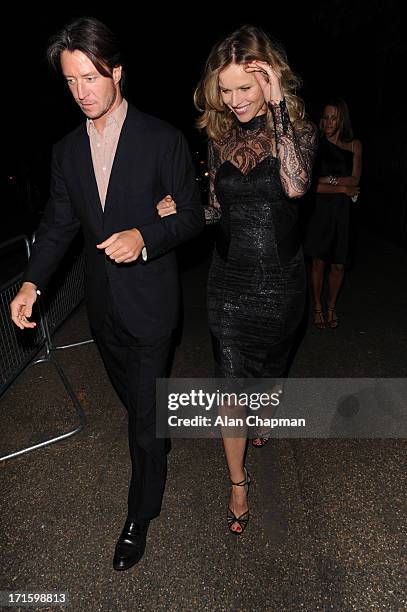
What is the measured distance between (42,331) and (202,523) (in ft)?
9.17

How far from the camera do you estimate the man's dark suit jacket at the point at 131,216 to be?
2.26m

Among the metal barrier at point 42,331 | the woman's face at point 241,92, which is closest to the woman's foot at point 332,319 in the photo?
the metal barrier at point 42,331

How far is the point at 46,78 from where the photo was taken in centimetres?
1761

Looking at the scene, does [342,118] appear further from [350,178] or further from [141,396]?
[141,396]

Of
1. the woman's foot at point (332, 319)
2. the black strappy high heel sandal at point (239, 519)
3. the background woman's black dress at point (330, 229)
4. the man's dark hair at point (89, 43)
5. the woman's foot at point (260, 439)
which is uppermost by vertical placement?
the man's dark hair at point (89, 43)

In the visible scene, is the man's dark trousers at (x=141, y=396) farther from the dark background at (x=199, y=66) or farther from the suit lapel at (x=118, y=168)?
the dark background at (x=199, y=66)

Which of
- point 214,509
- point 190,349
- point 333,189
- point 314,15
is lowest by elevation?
point 190,349

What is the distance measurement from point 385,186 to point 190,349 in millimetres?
7333

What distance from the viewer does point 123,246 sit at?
6.57ft

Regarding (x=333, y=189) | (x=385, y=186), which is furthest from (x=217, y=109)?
(x=385, y=186)

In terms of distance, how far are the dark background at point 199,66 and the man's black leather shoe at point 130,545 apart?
839cm

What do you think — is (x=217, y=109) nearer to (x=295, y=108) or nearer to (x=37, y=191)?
(x=295, y=108)

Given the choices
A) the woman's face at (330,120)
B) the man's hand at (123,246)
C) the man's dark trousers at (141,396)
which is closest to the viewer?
the man's hand at (123,246)

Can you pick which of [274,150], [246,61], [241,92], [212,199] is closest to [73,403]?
[212,199]
